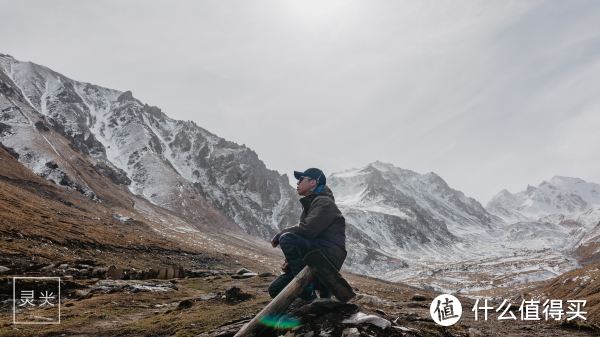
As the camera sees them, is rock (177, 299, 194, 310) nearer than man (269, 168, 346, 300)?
No

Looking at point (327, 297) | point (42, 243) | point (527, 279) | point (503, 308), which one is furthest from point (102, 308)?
point (527, 279)

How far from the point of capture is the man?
9664mm

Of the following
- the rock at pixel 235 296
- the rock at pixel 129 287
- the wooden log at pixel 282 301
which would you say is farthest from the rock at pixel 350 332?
the rock at pixel 129 287

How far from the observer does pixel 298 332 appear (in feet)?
28.3

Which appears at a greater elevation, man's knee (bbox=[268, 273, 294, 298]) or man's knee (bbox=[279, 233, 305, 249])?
man's knee (bbox=[279, 233, 305, 249])

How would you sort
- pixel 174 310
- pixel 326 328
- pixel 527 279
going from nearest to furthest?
pixel 326 328 → pixel 174 310 → pixel 527 279

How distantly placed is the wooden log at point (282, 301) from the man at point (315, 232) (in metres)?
0.48

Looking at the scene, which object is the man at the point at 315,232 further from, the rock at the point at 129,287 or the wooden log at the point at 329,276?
the rock at the point at 129,287

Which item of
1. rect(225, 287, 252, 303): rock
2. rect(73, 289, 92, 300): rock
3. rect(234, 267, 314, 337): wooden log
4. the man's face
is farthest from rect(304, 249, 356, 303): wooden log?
rect(73, 289, 92, 300): rock

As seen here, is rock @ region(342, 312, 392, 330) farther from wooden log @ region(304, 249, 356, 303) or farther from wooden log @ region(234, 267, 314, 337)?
wooden log @ region(234, 267, 314, 337)

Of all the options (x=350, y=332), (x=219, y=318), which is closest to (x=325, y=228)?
(x=350, y=332)

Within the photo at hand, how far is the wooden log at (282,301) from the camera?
9.05 metres

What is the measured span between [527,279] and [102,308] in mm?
179377

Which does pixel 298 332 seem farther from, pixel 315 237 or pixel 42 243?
pixel 42 243
